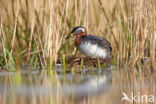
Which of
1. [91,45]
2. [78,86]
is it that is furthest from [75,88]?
[91,45]

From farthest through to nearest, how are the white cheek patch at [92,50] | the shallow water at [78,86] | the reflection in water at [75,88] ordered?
the white cheek patch at [92,50] < the reflection in water at [75,88] < the shallow water at [78,86]

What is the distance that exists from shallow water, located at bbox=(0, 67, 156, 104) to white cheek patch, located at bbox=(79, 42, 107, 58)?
979mm

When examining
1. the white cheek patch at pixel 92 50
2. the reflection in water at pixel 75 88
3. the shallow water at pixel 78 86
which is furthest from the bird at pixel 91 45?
the reflection in water at pixel 75 88

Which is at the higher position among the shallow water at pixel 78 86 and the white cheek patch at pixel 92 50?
the white cheek patch at pixel 92 50

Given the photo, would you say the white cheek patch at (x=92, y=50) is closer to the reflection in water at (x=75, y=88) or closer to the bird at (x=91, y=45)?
the bird at (x=91, y=45)

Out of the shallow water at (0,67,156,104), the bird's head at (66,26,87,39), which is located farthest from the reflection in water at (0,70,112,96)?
the bird's head at (66,26,87,39)

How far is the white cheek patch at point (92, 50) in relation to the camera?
30.7 ft

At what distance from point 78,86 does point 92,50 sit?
317 cm

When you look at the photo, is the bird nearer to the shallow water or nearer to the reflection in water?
the shallow water

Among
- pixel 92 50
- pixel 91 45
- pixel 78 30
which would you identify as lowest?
pixel 92 50

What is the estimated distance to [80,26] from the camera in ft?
30.6

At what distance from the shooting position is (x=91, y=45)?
9375mm

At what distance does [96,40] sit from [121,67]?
44.3 inches

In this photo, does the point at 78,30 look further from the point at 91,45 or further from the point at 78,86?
the point at 78,86
